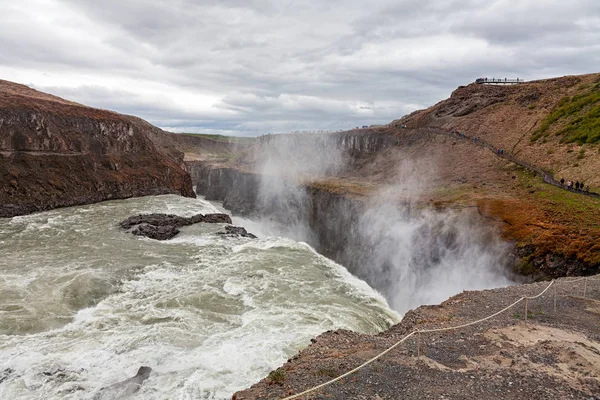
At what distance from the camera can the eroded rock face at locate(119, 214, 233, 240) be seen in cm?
3503

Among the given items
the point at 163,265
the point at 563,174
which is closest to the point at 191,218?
the point at 163,265

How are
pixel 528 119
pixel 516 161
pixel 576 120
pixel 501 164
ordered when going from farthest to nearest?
pixel 528 119
pixel 576 120
pixel 501 164
pixel 516 161

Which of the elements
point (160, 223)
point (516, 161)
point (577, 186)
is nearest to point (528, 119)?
point (516, 161)

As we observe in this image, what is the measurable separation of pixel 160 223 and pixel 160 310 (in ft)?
68.8

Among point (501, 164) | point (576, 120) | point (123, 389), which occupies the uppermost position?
point (576, 120)

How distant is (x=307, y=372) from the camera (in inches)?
410

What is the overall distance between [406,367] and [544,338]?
5235 mm

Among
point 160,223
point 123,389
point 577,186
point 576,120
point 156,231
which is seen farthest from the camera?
point 576,120

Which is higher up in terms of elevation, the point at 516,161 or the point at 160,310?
A: the point at 516,161

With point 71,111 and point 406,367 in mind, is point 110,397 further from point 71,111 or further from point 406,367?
point 71,111

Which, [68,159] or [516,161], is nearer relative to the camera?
[516,161]

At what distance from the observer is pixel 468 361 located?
1094cm

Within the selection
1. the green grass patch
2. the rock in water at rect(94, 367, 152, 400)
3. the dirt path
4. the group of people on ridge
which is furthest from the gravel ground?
the green grass patch

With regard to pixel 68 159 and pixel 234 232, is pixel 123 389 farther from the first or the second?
pixel 68 159
